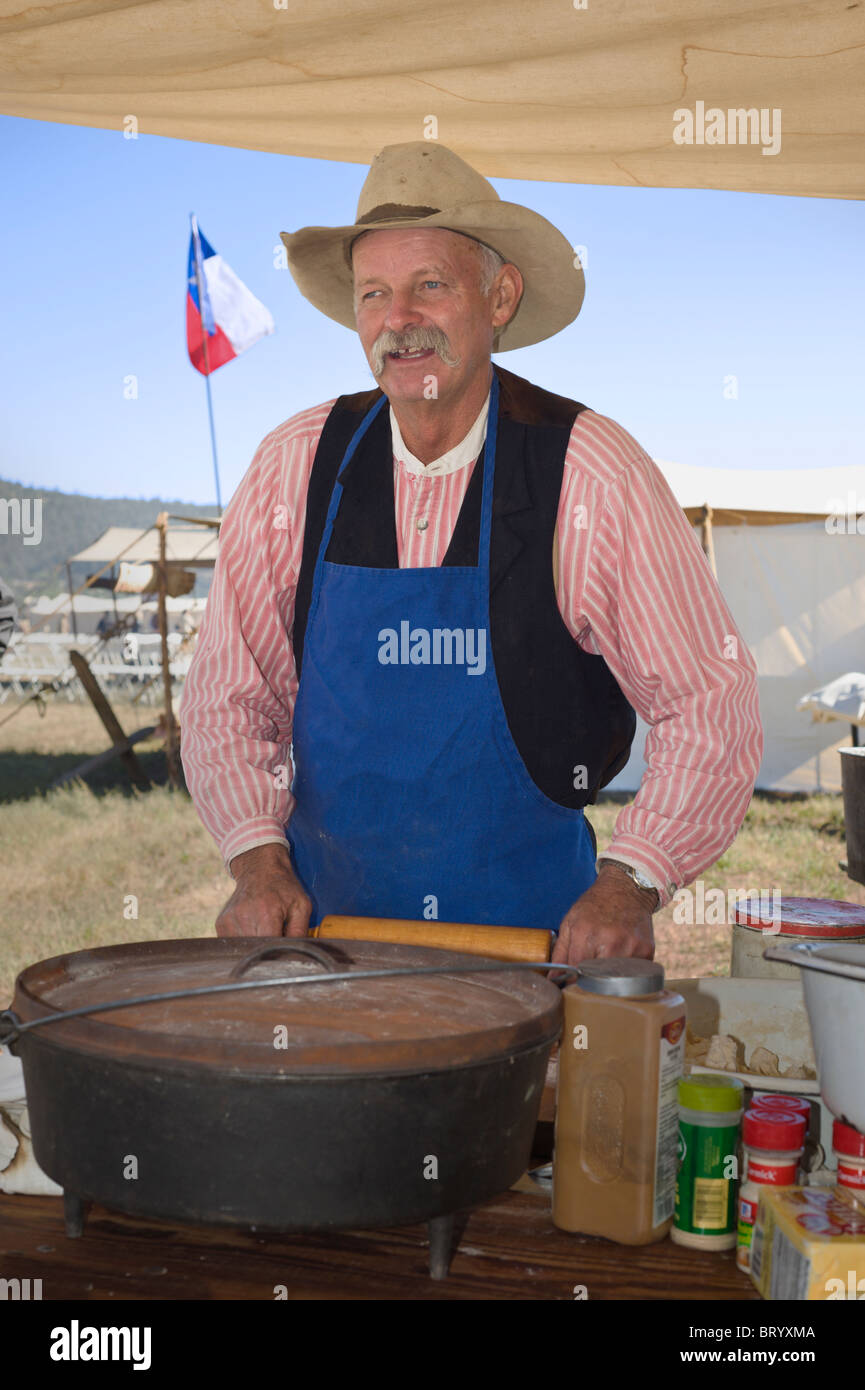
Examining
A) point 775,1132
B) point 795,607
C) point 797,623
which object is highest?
point 795,607

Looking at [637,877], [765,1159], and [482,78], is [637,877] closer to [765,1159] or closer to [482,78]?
[765,1159]

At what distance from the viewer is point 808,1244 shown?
3.19 ft

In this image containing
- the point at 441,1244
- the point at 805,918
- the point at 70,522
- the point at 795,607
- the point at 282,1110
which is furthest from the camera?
the point at 70,522

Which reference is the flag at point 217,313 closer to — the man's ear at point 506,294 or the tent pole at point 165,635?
the tent pole at point 165,635

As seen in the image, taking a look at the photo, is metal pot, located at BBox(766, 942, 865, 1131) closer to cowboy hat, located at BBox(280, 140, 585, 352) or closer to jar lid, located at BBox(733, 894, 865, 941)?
jar lid, located at BBox(733, 894, 865, 941)

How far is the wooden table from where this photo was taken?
1046mm

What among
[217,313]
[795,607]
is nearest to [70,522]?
[217,313]

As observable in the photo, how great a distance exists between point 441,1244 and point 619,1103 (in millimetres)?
213

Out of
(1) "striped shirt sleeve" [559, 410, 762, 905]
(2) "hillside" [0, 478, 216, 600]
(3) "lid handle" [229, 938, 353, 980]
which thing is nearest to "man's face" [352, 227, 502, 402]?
(1) "striped shirt sleeve" [559, 410, 762, 905]

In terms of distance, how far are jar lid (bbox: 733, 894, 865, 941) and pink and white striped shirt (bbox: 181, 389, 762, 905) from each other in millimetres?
157

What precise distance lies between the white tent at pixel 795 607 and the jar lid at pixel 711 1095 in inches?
360

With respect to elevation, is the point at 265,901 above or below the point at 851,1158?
above

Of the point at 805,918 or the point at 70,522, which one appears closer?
the point at 805,918

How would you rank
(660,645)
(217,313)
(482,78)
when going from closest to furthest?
1. (660,645)
2. (482,78)
3. (217,313)
